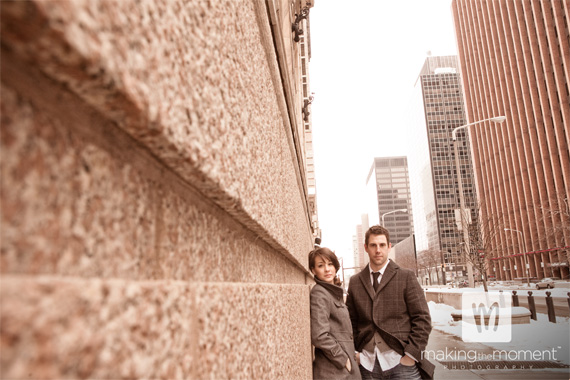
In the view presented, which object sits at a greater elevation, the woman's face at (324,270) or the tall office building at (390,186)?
the tall office building at (390,186)

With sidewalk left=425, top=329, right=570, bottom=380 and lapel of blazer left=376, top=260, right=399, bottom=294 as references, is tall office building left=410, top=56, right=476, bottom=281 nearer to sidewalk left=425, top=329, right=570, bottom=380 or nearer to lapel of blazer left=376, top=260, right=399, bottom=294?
sidewalk left=425, top=329, right=570, bottom=380

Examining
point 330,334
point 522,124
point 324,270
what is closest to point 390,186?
point 522,124

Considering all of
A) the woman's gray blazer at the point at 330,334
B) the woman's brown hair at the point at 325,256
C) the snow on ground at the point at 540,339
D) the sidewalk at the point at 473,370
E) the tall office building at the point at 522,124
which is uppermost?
the tall office building at the point at 522,124

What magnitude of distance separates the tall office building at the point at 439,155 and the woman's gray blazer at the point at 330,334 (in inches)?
4048

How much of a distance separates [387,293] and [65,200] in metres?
4.28

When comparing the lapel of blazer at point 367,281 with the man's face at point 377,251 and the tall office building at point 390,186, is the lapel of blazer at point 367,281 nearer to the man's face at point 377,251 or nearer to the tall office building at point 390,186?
the man's face at point 377,251

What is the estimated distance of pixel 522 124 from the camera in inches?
2488

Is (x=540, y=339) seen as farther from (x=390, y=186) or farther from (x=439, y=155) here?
(x=390, y=186)

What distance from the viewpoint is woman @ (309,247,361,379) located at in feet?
11.2

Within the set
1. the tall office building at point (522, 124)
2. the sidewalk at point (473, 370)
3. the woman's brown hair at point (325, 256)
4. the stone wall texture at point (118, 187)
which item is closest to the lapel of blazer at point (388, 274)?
the woman's brown hair at point (325, 256)

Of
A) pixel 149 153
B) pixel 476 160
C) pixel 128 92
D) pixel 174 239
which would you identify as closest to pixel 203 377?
pixel 174 239

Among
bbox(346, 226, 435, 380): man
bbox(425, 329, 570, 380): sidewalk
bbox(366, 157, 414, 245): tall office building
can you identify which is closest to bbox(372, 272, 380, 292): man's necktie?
bbox(346, 226, 435, 380): man

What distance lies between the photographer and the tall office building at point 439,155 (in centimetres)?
10479

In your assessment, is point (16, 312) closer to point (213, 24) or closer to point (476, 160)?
point (213, 24)
